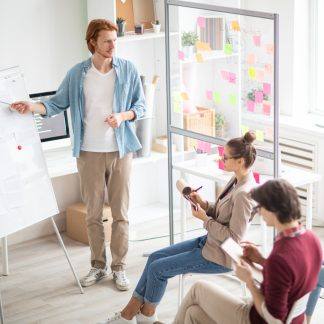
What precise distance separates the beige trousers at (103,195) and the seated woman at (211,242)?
2.41 ft

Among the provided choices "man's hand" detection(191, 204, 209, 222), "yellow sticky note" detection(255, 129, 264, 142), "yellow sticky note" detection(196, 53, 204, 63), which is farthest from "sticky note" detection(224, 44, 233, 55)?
"man's hand" detection(191, 204, 209, 222)

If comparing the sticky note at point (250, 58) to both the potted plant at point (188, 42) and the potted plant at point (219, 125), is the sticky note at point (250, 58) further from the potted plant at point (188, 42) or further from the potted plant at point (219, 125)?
the potted plant at point (188, 42)

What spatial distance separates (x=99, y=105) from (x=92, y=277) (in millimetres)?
1026

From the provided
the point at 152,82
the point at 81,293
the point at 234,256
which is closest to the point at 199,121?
the point at 152,82

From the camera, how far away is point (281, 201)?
113 inches

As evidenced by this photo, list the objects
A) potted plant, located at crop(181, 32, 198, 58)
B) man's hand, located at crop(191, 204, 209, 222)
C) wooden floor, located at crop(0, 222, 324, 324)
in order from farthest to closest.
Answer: potted plant, located at crop(181, 32, 198, 58)
wooden floor, located at crop(0, 222, 324, 324)
man's hand, located at crop(191, 204, 209, 222)

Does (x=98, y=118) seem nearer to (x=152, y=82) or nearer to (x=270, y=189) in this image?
(x=152, y=82)

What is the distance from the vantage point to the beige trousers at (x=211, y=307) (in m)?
3.12

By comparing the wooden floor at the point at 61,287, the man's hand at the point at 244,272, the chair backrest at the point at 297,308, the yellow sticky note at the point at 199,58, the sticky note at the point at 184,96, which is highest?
the yellow sticky note at the point at 199,58

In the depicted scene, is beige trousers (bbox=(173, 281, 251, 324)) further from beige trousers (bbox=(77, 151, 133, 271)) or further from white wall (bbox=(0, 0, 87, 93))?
white wall (bbox=(0, 0, 87, 93))

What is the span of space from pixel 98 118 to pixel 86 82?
0.21m

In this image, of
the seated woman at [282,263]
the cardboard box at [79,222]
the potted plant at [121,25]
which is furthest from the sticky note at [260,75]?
the cardboard box at [79,222]

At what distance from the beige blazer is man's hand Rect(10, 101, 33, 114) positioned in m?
1.19

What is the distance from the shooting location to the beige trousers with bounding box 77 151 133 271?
4461 millimetres
